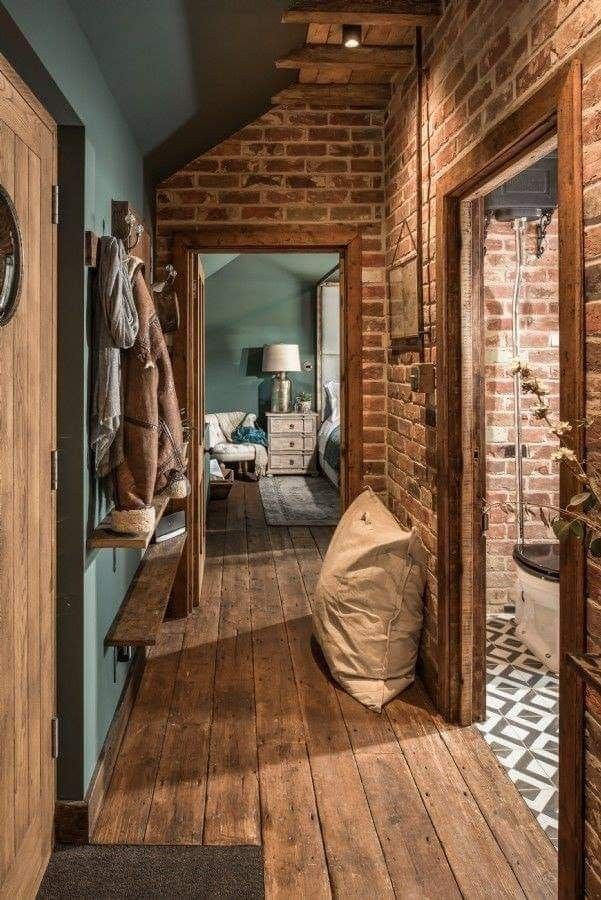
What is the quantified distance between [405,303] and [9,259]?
1.93 m

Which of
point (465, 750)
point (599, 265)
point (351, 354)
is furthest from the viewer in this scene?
point (351, 354)

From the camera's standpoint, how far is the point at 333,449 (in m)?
7.61

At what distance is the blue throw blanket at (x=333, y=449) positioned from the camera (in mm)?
7412

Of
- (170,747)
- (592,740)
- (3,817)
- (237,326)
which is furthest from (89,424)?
(237,326)

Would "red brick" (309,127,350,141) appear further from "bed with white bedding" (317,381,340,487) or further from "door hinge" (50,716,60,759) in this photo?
"bed with white bedding" (317,381,340,487)

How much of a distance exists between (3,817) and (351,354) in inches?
101

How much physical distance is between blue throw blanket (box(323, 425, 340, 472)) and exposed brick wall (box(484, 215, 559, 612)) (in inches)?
139

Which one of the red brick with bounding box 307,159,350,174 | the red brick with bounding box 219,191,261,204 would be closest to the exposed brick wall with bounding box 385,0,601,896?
the red brick with bounding box 307,159,350,174

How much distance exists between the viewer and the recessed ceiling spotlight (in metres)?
2.78

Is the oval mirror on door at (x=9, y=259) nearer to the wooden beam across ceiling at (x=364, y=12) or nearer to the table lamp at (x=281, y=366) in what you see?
the wooden beam across ceiling at (x=364, y=12)

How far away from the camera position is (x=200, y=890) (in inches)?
71.4

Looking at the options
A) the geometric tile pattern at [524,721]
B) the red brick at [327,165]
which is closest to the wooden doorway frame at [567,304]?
the geometric tile pattern at [524,721]

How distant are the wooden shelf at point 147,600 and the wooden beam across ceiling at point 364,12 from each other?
2.17 metres

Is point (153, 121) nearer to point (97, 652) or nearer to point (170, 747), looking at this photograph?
point (97, 652)
